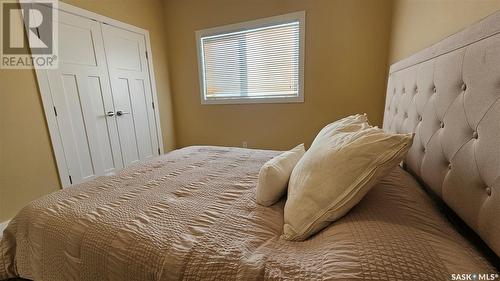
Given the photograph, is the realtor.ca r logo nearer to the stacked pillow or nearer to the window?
the window

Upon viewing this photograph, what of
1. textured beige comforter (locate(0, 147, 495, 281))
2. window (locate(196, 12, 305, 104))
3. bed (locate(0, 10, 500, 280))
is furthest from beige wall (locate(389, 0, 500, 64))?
window (locate(196, 12, 305, 104))

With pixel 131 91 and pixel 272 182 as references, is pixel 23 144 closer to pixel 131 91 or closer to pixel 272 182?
pixel 131 91

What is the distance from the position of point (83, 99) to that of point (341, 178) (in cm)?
292

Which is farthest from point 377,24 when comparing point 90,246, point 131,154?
point 131,154

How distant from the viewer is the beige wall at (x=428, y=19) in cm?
83

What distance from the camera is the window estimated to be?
2.79 m

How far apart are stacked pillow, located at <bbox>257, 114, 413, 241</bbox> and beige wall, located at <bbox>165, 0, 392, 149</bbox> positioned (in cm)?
212

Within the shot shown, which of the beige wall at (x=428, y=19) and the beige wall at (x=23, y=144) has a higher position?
the beige wall at (x=428, y=19)

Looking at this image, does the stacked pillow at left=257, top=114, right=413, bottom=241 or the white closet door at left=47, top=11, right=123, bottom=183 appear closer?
the stacked pillow at left=257, top=114, right=413, bottom=241

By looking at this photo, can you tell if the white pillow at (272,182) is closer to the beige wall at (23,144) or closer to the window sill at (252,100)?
the window sill at (252,100)

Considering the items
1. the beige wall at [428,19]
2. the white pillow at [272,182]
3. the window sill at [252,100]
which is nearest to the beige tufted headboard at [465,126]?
the beige wall at [428,19]

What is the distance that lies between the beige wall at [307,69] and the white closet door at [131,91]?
56cm

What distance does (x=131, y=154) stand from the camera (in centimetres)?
311

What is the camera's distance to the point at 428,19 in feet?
4.22
